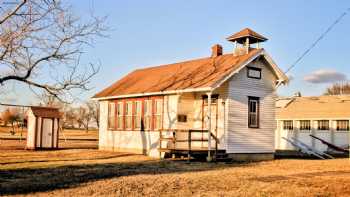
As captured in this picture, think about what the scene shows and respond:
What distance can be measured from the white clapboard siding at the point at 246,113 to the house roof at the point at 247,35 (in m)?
1.43

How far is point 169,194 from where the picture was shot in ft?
39.7

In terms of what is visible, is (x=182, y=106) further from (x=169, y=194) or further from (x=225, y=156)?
(x=169, y=194)

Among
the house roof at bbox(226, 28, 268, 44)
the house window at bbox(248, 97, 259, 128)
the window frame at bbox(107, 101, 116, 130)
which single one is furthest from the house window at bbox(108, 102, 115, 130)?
the house window at bbox(248, 97, 259, 128)

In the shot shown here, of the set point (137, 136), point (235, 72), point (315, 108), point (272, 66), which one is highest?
point (272, 66)

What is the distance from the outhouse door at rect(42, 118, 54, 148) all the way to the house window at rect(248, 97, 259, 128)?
15.2 m

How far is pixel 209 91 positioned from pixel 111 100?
10452 millimetres

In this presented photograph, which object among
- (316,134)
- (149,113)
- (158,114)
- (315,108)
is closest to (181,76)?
(158,114)

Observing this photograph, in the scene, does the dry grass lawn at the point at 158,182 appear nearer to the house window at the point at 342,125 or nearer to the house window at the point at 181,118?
the house window at the point at 181,118

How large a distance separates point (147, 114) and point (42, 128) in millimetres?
9390

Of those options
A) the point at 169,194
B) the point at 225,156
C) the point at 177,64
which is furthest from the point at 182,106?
the point at 169,194

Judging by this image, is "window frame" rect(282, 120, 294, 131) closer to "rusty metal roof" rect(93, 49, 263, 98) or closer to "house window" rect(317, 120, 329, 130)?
"house window" rect(317, 120, 329, 130)

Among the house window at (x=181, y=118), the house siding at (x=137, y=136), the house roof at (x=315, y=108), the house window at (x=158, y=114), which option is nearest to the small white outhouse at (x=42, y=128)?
the house siding at (x=137, y=136)

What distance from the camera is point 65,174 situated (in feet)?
52.0

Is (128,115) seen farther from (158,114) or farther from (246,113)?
(246,113)
